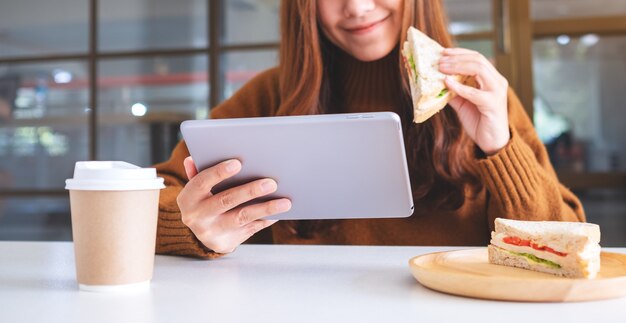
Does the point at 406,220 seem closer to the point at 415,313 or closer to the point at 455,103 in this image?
the point at 455,103

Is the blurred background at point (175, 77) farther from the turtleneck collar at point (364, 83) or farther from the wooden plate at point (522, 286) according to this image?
the wooden plate at point (522, 286)

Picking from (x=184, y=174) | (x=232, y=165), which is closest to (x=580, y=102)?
(x=184, y=174)

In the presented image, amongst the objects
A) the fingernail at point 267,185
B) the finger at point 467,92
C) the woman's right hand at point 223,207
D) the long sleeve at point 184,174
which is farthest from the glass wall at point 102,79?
the fingernail at point 267,185

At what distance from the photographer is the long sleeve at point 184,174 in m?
1.06

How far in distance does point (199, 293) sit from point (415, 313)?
0.26 m

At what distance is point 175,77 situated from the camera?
3771mm

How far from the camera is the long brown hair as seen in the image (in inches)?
56.9

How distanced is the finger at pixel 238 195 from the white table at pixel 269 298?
0.09 m

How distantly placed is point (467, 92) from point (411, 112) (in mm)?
404

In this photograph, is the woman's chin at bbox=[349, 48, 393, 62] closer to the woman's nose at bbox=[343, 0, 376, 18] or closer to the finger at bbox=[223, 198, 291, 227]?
the woman's nose at bbox=[343, 0, 376, 18]

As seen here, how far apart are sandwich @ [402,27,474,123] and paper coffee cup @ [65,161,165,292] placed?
61 centimetres

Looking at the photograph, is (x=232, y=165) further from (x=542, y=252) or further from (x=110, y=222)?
(x=542, y=252)

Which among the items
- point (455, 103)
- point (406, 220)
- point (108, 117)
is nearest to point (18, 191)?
point (108, 117)

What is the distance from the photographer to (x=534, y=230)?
0.81 metres
